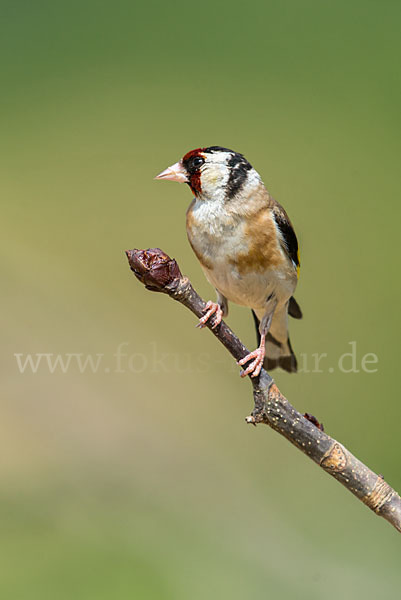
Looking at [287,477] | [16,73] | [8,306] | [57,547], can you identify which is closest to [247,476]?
[287,477]

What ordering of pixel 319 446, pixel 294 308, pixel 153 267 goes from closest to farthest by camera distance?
pixel 153 267 → pixel 319 446 → pixel 294 308

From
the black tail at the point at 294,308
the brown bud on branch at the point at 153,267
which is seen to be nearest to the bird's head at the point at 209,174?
the black tail at the point at 294,308

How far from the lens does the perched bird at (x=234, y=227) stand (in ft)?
4.76

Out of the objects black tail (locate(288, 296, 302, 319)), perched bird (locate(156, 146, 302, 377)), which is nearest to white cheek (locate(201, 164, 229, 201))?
perched bird (locate(156, 146, 302, 377))

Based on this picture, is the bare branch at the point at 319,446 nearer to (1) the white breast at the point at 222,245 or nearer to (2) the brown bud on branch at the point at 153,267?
(2) the brown bud on branch at the point at 153,267

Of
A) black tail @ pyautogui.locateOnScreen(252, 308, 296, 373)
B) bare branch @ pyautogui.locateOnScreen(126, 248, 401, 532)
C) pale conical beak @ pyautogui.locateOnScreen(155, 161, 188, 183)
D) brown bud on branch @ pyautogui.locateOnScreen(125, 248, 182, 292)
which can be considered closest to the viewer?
brown bud on branch @ pyautogui.locateOnScreen(125, 248, 182, 292)

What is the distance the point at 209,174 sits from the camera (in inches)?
57.9

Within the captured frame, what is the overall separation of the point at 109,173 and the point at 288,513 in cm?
162

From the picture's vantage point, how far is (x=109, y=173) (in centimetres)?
281

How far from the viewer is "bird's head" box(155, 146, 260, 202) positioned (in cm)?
147

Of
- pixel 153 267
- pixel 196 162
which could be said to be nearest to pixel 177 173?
pixel 196 162

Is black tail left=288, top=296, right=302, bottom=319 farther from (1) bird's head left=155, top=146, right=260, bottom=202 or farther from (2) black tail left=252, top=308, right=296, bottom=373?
(1) bird's head left=155, top=146, right=260, bottom=202

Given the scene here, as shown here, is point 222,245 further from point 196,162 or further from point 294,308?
point 294,308

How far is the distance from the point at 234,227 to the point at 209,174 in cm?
14
